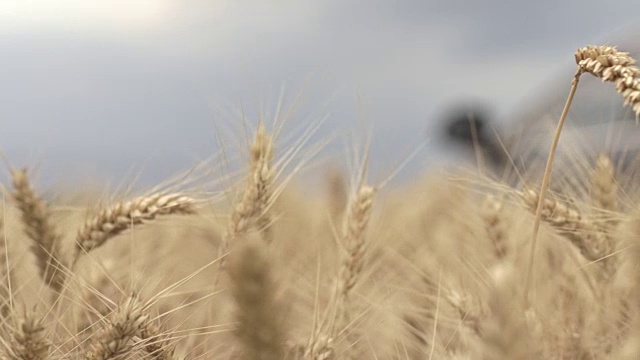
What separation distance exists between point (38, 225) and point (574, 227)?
1.09m

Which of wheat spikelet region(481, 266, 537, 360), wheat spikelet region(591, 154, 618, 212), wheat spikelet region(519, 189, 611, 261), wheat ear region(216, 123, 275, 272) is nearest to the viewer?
wheat spikelet region(481, 266, 537, 360)

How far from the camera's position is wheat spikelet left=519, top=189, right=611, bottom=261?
4.76ft

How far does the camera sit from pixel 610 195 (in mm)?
1687

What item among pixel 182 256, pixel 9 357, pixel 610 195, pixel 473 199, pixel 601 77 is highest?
pixel 601 77

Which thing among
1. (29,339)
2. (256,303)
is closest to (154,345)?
(29,339)

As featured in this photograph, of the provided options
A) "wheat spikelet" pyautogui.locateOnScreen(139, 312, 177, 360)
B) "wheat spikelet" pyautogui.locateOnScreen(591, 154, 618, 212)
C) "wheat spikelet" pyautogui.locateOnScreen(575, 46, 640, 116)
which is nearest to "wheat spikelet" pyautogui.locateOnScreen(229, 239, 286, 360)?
"wheat spikelet" pyautogui.locateOnScreen(139, 312, 177, 360)

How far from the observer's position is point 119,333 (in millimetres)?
1159

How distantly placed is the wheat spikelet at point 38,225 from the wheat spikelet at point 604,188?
116cm

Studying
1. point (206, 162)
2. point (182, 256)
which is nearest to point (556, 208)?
point (206, 162)

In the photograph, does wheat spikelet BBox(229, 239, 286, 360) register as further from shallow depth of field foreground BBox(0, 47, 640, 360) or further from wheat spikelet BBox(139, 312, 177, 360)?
wheat spikelet BBox(139, 312, 177, 360)

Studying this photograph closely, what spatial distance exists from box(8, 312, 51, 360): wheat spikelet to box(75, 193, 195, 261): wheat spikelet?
0.42 metres

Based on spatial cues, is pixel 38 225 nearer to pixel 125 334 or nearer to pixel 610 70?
pixel 125 334

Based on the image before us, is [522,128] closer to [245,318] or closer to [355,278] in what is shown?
[355,278]

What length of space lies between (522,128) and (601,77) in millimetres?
1209
